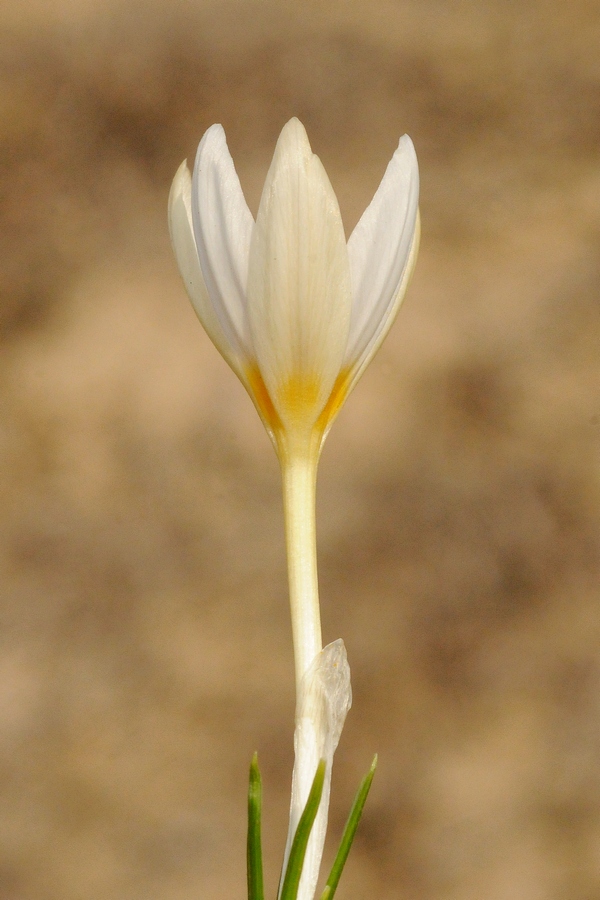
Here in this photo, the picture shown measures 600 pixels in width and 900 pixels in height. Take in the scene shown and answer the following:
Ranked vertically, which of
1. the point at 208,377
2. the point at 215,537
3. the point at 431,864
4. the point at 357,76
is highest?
the point at 357,76

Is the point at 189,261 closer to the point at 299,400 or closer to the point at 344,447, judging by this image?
the point at 299,400

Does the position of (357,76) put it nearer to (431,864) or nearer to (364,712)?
(364,712)

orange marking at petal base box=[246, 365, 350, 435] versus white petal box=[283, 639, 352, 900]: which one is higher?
orange marking at petal base box=[246, 365, 350, 435]

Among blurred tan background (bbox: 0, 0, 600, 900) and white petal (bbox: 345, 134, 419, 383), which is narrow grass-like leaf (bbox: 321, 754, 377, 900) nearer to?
white petal (bbox: 345, 134, 419, 383)

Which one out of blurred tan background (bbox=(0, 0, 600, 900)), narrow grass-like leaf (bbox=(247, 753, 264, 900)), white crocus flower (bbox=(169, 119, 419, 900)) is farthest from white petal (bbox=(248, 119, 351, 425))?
blurred tan background (bbox=(0, 0, 600, 900))

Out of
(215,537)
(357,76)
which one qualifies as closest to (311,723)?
(215,537)

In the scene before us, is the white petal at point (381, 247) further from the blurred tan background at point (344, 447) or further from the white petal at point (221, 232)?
the blurred tan background at point (344, 447)
